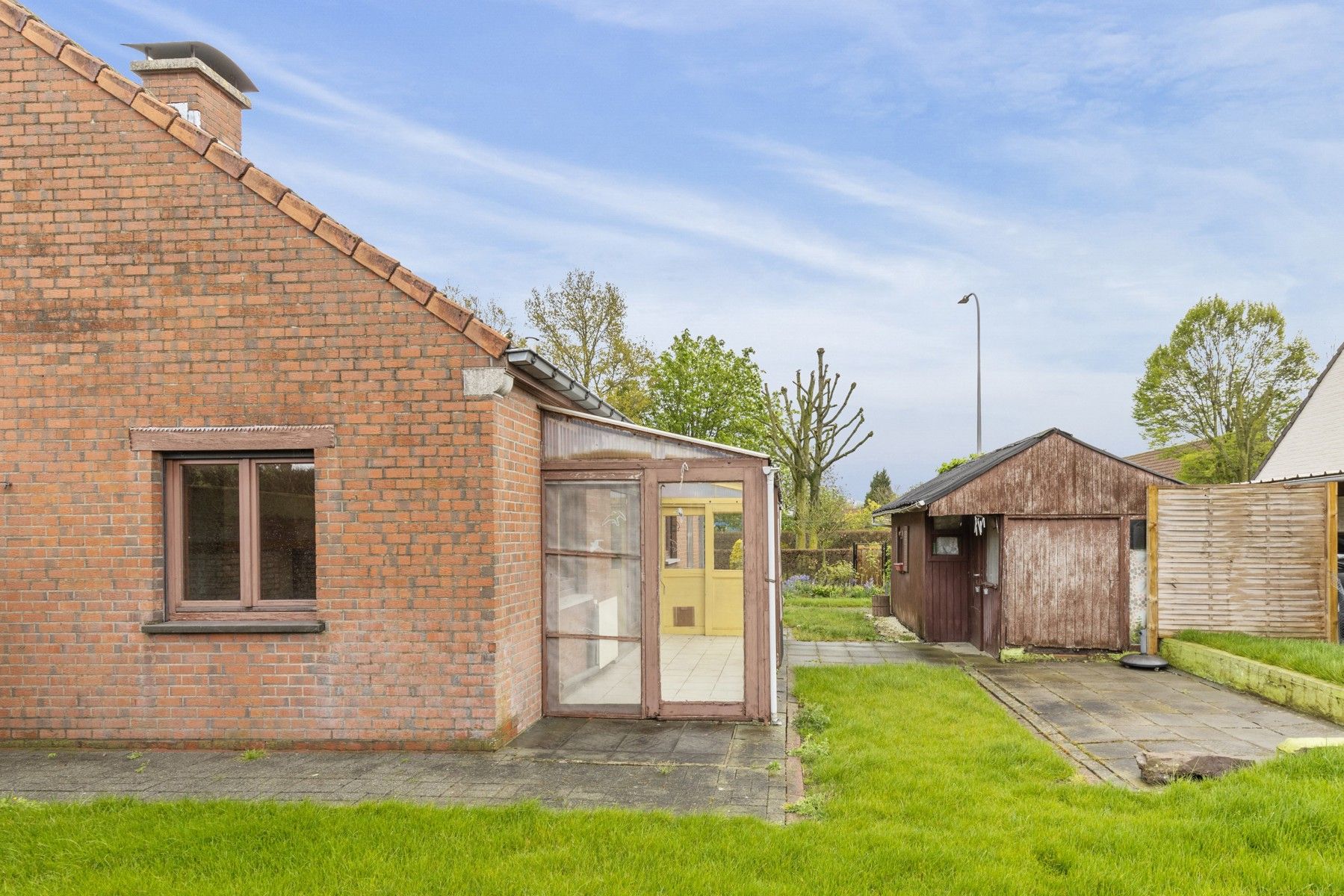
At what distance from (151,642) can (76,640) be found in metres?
0.64

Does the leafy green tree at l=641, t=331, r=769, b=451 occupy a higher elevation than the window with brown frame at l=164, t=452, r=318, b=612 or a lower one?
higher

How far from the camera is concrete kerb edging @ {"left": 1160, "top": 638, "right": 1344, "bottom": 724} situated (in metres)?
8.23

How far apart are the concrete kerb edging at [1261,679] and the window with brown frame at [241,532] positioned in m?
9.29

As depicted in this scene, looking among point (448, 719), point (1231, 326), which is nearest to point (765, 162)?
point (448, 719)

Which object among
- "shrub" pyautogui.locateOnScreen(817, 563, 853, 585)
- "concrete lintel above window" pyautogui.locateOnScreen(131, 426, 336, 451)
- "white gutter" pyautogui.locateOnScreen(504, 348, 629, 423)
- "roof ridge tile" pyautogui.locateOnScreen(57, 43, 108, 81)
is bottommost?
"shrub" pyautogui.locateOnScreen(817, 563, 853, 585)

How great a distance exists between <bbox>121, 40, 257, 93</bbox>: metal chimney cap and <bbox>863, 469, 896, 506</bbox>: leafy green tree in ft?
133

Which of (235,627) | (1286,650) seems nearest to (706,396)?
(1286,650)

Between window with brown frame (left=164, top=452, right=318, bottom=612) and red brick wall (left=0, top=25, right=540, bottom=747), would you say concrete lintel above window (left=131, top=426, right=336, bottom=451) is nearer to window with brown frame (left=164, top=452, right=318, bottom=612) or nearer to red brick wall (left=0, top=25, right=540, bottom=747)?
red brick wall (left=0, top=25, right=540, bottom=747)

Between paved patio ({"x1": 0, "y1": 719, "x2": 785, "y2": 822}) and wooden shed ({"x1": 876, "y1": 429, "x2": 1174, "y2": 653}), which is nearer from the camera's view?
paved patio ({"x1": 0, "y1": 719, "x2": 785, "y2": 822})

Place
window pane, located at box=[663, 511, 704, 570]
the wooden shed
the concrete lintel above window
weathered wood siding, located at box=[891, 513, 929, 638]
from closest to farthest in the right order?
the concrete lintel above window, window pane, located at box=[663, 511, 704, 570], the wooden shed, weathered wood siding, located at box=[891, 513, 929, 638]

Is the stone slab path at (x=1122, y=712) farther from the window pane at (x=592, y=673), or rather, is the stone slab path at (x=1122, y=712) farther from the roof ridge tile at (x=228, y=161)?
the roof ridge tile at (x=228, y=161)

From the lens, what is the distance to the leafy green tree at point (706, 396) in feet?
87.5

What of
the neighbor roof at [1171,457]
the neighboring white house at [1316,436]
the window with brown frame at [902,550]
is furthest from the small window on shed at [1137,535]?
the neighbor roof at [1171,457]

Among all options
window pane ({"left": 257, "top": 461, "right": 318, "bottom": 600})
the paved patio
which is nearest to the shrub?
the paved patio
